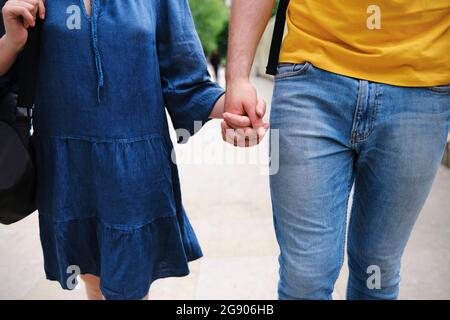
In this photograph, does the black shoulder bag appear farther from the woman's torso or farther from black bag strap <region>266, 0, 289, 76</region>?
black bag strap <region>266, 0, 289, 76</region>

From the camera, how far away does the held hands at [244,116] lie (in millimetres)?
1124

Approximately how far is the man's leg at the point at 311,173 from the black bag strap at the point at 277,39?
44 millimetres

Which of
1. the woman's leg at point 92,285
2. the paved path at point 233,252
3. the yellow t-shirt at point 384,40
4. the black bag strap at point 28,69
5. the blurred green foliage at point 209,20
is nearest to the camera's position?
the yellow t-shirt at point 384,40

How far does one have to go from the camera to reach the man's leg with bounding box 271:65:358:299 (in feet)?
3.71

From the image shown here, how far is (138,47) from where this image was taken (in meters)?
1.20

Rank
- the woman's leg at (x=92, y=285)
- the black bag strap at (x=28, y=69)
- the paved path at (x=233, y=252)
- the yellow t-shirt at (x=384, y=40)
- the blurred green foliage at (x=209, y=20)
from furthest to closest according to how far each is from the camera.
→ the blurred green foliage at (x=209, y=20)
the paved path at (x=233, y=252)
the woman's leg at (x=92, y=285)
the black bag strap at (x=28, y=69)
the yellow t-shirt at (x=384, y=40)

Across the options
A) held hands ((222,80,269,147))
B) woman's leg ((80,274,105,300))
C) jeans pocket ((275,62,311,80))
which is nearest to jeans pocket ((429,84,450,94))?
jeans pocket ((275,62,311,80))

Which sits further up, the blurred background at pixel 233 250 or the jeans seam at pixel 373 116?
the jeans seam at pixel 373 116

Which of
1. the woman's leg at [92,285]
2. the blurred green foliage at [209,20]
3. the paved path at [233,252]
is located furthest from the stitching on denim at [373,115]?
the blurred green foliage at [209,20]

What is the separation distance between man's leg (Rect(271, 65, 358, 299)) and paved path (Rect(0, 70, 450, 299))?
1081mm

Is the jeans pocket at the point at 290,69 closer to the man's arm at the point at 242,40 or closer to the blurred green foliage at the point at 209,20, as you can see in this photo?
the man's arm at the point at 242,40

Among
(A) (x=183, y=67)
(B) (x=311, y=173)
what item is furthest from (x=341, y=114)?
(A) (x=183, y=67)

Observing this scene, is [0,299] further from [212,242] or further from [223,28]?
[223,28]

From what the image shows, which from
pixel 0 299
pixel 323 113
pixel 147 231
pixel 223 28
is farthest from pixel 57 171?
pixel 223 28
